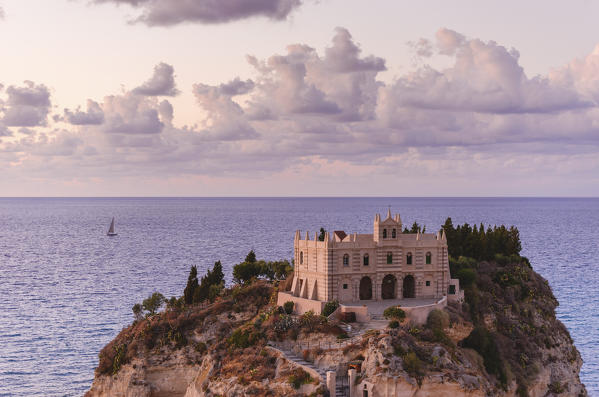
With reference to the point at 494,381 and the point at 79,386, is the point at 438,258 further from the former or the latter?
the point at 79,386

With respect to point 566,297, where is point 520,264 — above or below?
above

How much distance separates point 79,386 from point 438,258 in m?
48.2

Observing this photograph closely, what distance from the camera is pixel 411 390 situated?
215 feet

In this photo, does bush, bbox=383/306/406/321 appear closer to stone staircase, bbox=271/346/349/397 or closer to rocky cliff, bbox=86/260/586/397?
rocky cliff, bbox=86/260/586/397

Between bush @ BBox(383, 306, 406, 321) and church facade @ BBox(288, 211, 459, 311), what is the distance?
27.2 ft

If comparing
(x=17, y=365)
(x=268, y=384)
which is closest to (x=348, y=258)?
(x=268, y=384)

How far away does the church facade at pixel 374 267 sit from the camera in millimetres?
82675

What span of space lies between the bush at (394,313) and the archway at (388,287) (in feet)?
35.4

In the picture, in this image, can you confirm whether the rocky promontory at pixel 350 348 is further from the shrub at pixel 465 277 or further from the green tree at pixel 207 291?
the green tree at pixel 207 291

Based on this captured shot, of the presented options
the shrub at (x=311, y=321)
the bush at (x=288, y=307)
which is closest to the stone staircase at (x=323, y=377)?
the shrub at (x=311, y=321)

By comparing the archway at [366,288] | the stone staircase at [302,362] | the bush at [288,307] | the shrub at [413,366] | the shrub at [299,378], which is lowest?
the shrub at [299,378]

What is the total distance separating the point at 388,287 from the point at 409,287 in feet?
8.91

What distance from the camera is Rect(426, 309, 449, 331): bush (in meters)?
75.8

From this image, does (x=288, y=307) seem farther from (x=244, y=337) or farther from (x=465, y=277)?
(x=465, y=277)
